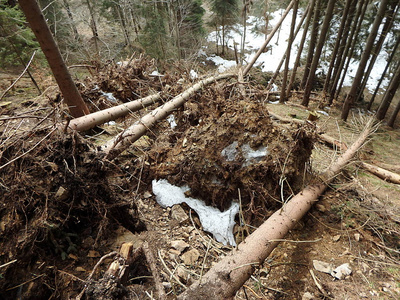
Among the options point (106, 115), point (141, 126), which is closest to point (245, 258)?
point (141, 126)

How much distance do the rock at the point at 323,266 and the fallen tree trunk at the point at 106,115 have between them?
3531 mm

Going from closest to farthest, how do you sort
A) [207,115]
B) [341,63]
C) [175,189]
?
[175,189]
[207,115]
[341,63]

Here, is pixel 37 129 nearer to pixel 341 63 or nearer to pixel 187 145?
pixel 187 145

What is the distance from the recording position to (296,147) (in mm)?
2812

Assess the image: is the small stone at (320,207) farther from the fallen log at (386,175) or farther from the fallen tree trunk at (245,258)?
the fallen log at (386,175)

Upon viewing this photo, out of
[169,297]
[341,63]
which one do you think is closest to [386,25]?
[341,63]

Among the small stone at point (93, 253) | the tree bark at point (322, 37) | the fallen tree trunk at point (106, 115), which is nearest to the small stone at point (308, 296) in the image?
the small stone at point (93, 253)

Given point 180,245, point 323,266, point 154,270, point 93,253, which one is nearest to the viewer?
point 154,270

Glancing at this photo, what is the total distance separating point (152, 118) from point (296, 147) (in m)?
2.54

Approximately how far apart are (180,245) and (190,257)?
0.19 metres

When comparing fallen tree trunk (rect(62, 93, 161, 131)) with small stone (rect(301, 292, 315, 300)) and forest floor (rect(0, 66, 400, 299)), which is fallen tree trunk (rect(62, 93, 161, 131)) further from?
small stone (rect(301, 292, 315, 300))

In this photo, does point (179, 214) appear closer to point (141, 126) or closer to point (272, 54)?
point (141, 126)

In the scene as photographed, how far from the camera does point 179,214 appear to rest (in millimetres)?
2875

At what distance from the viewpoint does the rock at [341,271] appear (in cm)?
210
